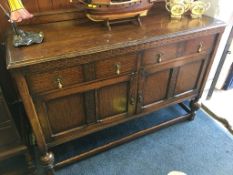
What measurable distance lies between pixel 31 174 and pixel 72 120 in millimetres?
472

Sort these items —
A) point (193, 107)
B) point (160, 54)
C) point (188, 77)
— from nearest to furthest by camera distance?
point (160, 54) → point (188, 77) → point (193, 107)

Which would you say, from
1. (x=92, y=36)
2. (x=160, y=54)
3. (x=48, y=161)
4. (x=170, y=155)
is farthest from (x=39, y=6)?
(x=170, y=155)

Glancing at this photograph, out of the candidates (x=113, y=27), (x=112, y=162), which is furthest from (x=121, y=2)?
(x=112, y=162)

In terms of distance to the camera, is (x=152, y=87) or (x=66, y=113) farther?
(x=152, y=87)

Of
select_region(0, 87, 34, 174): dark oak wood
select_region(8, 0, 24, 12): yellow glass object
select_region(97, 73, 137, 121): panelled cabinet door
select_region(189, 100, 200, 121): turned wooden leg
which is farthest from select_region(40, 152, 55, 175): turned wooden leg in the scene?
select_region(189, 100, 200, 121): turned wooden leg

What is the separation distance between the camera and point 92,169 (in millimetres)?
1337

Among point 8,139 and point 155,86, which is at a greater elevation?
point 155,86

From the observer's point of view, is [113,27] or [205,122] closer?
[113,27]

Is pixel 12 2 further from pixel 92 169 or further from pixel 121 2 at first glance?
pixel 92 169

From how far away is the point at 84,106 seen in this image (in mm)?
1139

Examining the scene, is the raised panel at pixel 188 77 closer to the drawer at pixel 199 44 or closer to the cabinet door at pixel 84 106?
the drawer at pixel 199 44

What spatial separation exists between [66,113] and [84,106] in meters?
0.10

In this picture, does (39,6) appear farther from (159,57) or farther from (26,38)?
(159,57)

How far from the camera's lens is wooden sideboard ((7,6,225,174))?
0.92 m
